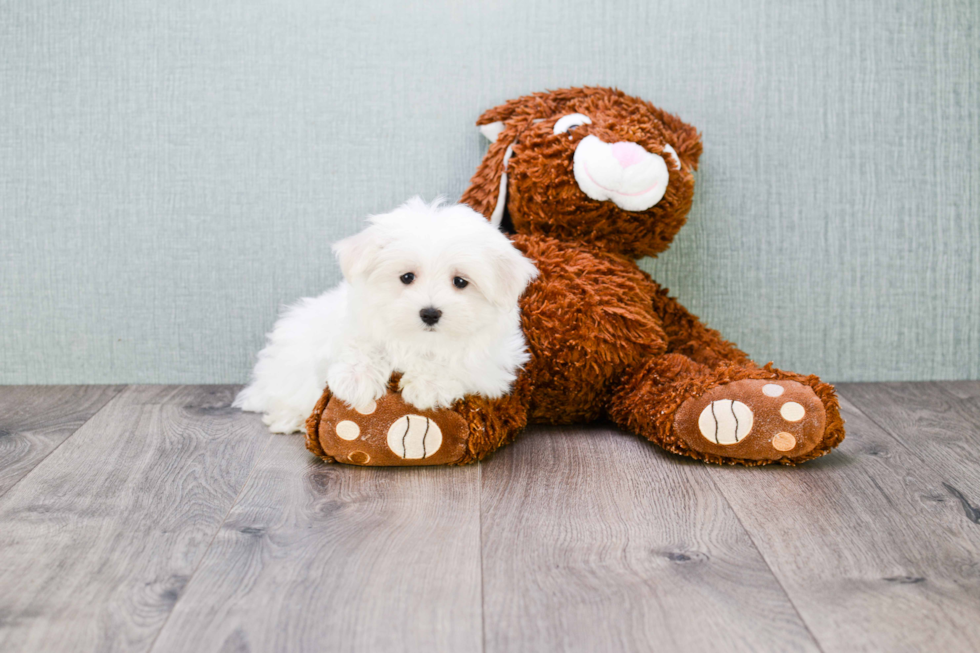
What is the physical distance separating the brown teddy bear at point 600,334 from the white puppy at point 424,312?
0.13ft

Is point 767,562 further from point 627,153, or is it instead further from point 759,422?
point 627,153

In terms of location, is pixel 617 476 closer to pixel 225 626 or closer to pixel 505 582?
pixel 505 582

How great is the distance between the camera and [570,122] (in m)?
1.63

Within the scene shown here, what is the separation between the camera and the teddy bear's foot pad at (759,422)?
1351 mm

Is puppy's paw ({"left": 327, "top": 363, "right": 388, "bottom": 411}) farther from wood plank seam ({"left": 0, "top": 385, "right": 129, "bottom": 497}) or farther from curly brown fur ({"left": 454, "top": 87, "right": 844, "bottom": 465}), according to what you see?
wood plank seam ({"left": 0, "top": 385, "right": 129, "bottom": 497})

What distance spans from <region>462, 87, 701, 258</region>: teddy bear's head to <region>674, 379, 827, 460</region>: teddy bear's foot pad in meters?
0.43

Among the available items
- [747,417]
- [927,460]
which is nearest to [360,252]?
[747,417]

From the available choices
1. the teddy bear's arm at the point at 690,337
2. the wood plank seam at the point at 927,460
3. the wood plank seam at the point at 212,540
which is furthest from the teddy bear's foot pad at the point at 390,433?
the wood plank seam at the point at 927,460

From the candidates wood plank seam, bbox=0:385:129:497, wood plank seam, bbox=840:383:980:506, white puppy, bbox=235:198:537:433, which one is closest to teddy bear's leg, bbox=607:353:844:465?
wood plank seam, bbox=840:383:980:506

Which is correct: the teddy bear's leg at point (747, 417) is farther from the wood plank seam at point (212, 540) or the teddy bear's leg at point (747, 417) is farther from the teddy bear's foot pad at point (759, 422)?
the wood plank seam at point (212, 540)

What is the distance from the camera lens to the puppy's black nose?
49.7 inches

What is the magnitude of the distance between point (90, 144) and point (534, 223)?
1.01 metres

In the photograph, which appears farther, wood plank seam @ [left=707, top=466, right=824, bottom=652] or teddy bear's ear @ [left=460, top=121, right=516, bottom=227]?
teddy bear's ear @ [left=460, top=121, right=516, bottom=227]

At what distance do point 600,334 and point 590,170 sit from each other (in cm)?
31
